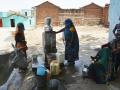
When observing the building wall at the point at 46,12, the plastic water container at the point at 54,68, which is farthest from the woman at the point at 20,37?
the building wall at the point at 46,12

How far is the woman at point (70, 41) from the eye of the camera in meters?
8.75

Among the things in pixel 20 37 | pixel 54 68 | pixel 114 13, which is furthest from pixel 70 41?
pixel 114 13

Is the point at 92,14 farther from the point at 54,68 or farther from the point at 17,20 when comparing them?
the point at 54,68

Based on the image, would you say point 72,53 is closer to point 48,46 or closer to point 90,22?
point 48,46

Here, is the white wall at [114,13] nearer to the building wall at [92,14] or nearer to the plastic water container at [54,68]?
the plastic water container at [54,68]

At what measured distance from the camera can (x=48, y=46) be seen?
895cm

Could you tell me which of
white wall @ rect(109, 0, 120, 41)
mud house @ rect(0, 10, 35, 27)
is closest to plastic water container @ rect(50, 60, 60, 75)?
white wall @ rect(109, 0, 120, 41)

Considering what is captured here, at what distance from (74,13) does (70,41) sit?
65.4 feet

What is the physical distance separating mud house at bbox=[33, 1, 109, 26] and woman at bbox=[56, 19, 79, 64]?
63.1 ft

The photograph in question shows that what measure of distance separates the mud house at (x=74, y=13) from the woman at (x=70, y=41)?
63.1 ft

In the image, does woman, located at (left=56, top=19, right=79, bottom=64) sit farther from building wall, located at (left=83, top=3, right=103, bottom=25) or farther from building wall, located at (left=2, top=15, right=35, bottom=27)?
building wall, located at (left=2, top=15, right=35, bottom=27)

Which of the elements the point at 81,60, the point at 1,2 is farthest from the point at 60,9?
the point at 81,60

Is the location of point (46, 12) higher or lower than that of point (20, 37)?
higher

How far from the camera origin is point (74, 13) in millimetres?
28531
